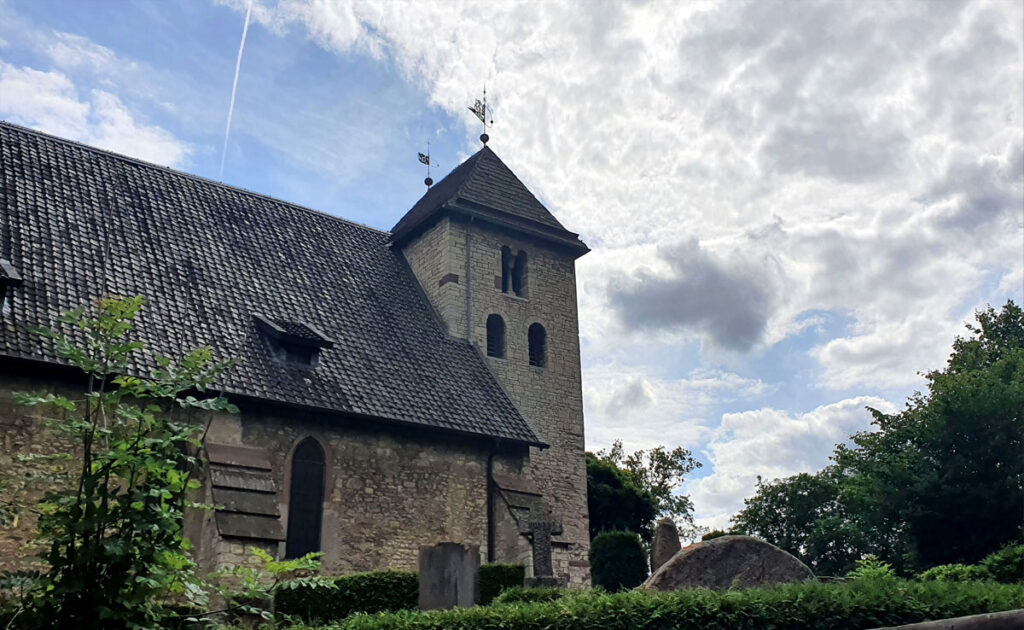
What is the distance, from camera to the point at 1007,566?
18.9m

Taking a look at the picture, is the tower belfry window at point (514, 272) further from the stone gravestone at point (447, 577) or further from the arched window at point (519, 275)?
the stone gravestone at point (447, 577)

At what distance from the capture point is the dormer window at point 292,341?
1766 centimetres

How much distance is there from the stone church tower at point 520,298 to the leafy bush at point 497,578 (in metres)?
4.83

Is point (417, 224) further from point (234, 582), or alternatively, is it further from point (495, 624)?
point (495, 624)

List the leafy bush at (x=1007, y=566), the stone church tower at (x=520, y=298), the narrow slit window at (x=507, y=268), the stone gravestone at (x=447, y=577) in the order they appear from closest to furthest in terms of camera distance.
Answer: the stone gravestone at (x=447, y=577), the leafy bush at (x=1007, y=566), the stone church tower at (x=520, y=298), the narrow slit window at (x=507, y=268)

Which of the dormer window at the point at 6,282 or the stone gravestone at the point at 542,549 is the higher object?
the dormer window at the point at 6,282

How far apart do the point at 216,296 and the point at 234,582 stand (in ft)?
21.1

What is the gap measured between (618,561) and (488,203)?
1149cm

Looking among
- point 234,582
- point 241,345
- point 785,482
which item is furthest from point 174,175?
point 785,482

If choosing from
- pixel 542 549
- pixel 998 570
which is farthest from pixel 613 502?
pixel 542 549

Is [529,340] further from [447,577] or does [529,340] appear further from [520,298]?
[447,577]

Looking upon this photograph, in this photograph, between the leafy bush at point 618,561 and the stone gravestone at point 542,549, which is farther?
the leafy bush at point 618,561

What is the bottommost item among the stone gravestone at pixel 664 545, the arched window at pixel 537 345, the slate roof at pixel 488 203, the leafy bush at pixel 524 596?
the leafy bush at pixel 524 596

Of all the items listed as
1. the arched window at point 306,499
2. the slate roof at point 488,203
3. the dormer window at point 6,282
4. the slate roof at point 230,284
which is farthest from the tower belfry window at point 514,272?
the dormer window at point 6,282
